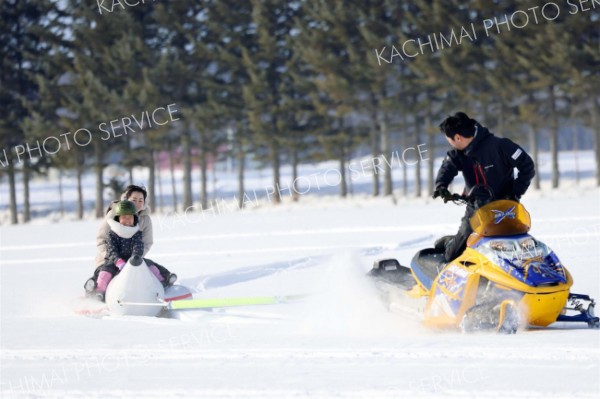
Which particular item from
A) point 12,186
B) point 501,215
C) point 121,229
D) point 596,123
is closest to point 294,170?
point 12,186

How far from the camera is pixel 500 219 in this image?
21.8 ft

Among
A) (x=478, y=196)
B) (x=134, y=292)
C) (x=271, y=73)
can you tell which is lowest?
(x=134, y=292)

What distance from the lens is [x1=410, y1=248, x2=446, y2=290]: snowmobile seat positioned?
23.8 ft

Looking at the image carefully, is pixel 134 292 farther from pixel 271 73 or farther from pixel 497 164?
pixel 271 73

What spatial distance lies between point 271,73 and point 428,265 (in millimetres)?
33327

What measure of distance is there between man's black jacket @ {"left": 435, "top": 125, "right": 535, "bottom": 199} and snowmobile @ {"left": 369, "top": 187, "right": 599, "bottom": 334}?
23 cm

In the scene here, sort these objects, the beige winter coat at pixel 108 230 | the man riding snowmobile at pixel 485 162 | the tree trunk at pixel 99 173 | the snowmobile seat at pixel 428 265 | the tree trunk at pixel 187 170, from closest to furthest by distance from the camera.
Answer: the man riding snowmobile at pixel 485 162, the snowmobile seat at pixel 428 265, the beige winter coat at pixel 108 230, the tree trunk at pixel 99 173, the tree trunk at pixel 187 170

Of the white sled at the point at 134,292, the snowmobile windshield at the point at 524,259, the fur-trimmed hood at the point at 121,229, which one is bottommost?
the white sled at the point at 134,292

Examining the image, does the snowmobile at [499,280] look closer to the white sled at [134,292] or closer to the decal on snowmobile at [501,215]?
the decal on snowmobile at [501,215]

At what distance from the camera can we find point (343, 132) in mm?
40312

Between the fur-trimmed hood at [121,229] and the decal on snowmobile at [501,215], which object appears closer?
the decal on snowmobile at [501,215]

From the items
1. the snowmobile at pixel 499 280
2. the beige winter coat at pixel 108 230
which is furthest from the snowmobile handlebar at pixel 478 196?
the beige winter coat at pixel 108 230

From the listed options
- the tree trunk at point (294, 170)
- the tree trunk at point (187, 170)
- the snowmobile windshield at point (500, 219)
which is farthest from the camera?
the tree trunk at point (294, 170)

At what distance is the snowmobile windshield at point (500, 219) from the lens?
6.62 m
